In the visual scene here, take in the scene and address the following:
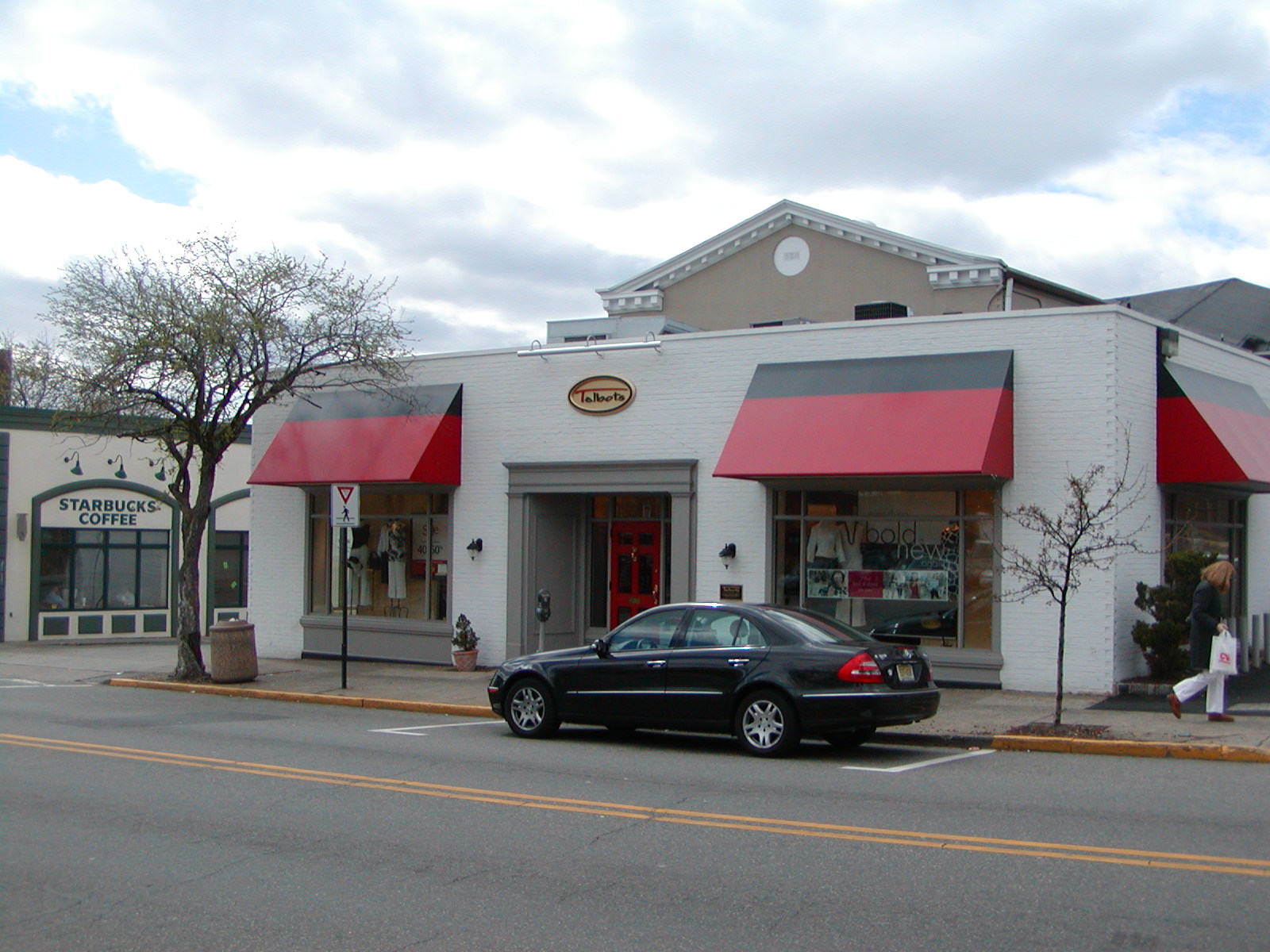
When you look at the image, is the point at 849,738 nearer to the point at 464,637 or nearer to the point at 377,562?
the point at 464,637

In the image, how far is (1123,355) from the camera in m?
15.6

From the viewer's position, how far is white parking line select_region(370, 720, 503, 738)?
1361 centimetres

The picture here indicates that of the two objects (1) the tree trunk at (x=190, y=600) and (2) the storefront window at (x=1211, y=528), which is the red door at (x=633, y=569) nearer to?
(1) the tree trunk at (x=190, y=600)

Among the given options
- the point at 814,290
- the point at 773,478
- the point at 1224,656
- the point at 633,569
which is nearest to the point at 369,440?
the point at 633,569

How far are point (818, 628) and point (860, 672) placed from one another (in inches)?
33.8

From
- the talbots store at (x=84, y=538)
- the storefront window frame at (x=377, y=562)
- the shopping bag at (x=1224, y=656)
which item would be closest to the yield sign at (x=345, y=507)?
the storefront window frame at (x=377, y=562)

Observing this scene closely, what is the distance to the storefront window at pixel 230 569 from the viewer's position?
33531 millimetres

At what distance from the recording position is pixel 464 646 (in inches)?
765

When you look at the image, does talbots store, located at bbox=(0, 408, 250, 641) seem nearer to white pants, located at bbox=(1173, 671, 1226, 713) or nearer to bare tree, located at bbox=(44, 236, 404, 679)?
bare tree, located at bbox=(44, 236, 404, 679)

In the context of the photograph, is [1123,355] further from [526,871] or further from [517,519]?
[526,871]

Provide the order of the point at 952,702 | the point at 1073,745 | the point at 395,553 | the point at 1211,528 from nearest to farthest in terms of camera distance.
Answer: the point at 1073,745, the point at 952,702, the point at 1211,528, the point at 395,553

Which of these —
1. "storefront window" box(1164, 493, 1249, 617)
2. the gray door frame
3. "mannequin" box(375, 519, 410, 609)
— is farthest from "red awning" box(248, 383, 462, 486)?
"storefront window" box(1164, 493, 1249, 617)

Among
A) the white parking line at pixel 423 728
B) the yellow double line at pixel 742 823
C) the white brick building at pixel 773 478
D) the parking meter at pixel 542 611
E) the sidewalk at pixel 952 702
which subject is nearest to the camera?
the yellow double line at pixel 742 823

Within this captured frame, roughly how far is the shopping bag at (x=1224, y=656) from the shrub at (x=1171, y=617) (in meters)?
2.62
